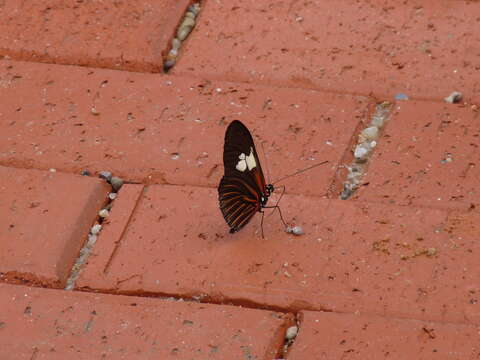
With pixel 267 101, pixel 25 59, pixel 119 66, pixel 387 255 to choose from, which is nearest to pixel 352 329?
pixel 387 255

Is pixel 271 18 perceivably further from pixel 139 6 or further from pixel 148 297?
pixel 148 297

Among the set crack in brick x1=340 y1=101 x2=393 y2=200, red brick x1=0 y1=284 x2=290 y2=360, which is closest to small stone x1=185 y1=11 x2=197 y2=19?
crack in brick x1=340 y1=101 x2=393 y2=200

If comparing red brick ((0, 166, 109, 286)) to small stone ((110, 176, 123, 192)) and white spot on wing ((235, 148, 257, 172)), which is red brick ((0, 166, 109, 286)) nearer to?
small stone ((110, 176, 123, 192))

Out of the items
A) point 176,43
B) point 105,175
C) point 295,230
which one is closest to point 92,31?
point 176,43

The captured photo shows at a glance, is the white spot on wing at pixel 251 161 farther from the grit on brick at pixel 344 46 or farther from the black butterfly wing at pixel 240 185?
the grit on brick at pixel 344 46

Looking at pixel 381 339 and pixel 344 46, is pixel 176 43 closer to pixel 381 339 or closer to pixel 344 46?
pixel 344 46

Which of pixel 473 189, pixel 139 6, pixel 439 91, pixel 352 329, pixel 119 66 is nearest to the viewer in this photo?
pixel 352 329
